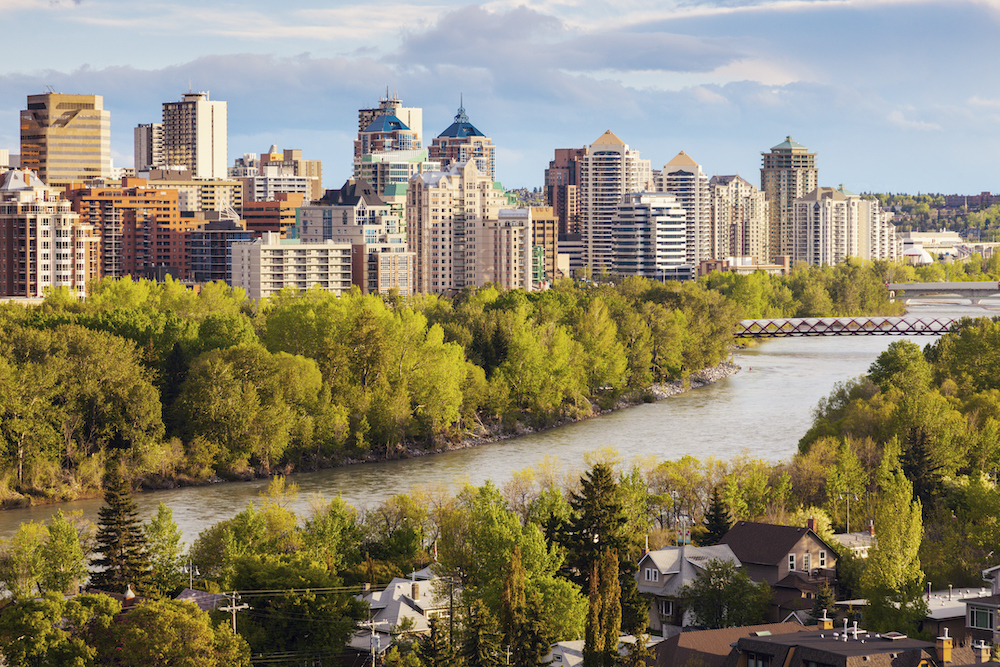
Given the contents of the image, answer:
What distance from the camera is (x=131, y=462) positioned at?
27531 mm

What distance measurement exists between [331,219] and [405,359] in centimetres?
3288

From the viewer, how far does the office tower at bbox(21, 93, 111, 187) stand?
8481 centimetres

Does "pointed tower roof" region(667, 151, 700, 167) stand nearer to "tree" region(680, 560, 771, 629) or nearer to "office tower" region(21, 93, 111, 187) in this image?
"office tower" region(21, 93, 111, 187)

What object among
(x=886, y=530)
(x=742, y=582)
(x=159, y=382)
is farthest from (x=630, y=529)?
(x=159, y=382)

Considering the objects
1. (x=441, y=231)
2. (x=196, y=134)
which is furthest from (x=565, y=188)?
(x=441, y=231)

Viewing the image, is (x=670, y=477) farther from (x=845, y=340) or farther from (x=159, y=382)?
(x=845, y=340)

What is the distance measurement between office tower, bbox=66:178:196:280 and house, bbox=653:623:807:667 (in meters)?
58.3

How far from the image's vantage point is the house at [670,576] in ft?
55.7

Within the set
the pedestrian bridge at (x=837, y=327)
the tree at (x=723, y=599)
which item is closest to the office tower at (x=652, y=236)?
the pedestrian bridge at (x=837, y=327)

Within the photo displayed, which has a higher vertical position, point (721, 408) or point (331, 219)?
point (331, 219)

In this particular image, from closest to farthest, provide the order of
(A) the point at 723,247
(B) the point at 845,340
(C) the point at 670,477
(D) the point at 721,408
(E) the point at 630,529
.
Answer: (E) the point at 630,529 → (C) the point at 670,477 → (D) the point at 721,408 → (B) the point at 845,340 → (A) the point at 723,247

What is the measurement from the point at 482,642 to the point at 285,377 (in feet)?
55.5

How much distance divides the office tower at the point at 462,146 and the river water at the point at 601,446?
210 feet

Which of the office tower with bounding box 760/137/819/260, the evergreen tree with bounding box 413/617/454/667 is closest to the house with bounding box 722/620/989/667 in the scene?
the evergreen tree with bounding box 413/617/454/667
